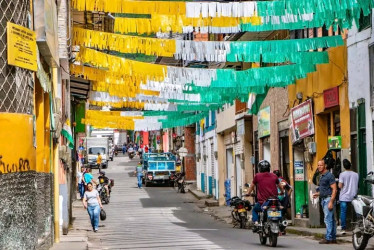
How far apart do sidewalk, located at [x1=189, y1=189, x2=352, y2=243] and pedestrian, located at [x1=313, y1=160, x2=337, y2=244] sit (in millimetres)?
649

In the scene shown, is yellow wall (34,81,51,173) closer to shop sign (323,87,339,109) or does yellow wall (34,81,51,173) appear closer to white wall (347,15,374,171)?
white wall (347,15,374,171)

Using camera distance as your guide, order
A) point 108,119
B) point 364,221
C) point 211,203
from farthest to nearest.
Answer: point 211,203, point 108,119, point 364,221

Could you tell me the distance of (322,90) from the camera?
2508 cm

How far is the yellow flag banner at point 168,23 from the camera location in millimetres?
16844

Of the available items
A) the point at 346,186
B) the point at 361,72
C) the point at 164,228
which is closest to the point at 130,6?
the point at 346,186

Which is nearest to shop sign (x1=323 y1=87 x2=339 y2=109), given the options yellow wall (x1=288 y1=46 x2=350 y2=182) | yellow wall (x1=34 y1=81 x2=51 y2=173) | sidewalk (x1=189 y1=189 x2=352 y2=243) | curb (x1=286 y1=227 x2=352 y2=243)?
yellow wall (x1=288 y1=46 x2=350 y2=182)

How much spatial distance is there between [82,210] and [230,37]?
9.88 metres

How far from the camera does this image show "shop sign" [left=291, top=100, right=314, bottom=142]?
26328mm

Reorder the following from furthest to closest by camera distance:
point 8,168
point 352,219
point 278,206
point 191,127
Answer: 1. point 191,127
2. point 352,219
3. point 278,206
4. point 8,168

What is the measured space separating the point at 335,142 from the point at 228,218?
10.9 m

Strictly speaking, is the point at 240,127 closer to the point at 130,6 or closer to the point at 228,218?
the point at 228,218

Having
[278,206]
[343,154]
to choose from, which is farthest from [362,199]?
[343,154]

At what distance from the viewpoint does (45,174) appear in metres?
17.2

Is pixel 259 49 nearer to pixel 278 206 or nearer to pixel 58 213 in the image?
pixel 278 206
